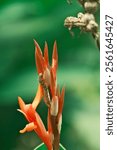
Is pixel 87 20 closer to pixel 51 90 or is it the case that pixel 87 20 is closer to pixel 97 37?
pixel 97 37

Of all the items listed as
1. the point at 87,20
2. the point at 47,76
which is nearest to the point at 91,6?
the point at 87,20

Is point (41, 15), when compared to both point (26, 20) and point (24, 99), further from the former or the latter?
point (24, 99)

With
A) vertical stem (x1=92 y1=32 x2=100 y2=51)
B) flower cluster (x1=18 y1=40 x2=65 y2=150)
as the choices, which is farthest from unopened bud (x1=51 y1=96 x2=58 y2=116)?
vertical stem (x1=92 y1=32 x2=100 y2=51)

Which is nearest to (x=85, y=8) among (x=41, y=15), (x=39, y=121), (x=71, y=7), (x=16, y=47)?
(x=71, y=7)

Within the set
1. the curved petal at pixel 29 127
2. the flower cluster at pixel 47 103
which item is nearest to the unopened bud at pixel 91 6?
the flower cluster at pixel 47 103

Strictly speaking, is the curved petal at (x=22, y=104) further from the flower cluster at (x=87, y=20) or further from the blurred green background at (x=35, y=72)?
the flower cluster at (x=87, y=20)

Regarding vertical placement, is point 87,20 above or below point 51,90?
above

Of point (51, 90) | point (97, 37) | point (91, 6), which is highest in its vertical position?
point (91, 6)
